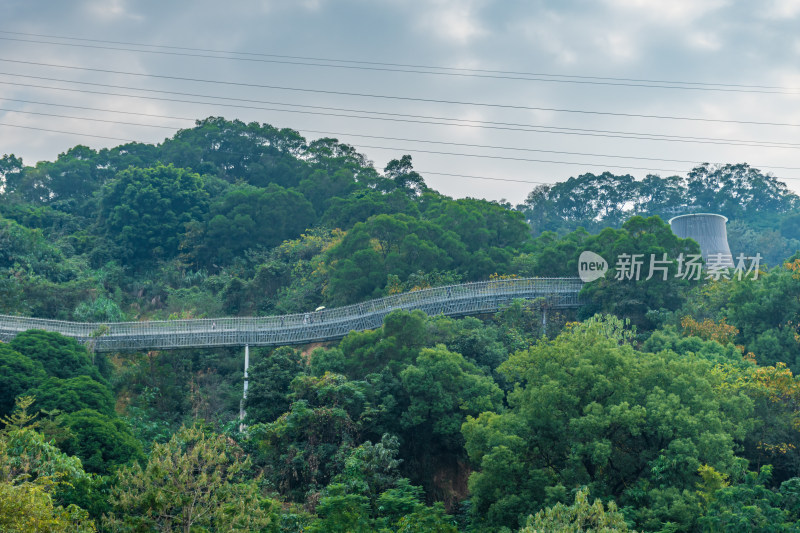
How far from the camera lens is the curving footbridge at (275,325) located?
30.9m

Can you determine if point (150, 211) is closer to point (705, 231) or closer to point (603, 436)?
point (705, 231)

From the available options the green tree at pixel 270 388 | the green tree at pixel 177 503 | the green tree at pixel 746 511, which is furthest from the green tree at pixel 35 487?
the green tree at pixel 746 511

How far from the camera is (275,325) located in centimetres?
3197

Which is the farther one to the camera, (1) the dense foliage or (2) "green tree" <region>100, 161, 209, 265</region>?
(2) "green tree" <region>100, 161, 209, 265</region>

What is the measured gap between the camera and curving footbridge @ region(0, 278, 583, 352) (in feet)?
102

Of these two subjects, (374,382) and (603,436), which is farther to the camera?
(374,382)

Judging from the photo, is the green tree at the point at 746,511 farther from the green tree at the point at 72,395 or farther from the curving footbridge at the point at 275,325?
the curving footbridge at the point at 275,325

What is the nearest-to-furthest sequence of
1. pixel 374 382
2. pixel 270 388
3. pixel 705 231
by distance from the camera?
pixel 374 382
pixel 270 388
pixel 705 231

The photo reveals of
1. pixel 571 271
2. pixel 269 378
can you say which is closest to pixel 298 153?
pixel 571 271

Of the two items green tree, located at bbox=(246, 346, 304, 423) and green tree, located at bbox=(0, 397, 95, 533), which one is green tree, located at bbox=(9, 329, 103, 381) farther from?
green tree, located at bbox=(0, 397, 95, 533)

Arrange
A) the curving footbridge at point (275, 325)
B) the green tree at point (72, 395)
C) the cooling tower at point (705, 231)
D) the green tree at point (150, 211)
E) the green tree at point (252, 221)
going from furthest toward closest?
the green tree at point (150, 211) → the green tree at point (252, 221) → the cooling tower at point (705, 231) → the curving footbridge at point (275, 325) → the green tree at point (72, 395)

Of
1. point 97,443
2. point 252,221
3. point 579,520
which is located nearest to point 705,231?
point 252,221

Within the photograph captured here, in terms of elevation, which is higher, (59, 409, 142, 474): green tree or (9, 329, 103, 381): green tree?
(9, 329, 103, 381): green tree

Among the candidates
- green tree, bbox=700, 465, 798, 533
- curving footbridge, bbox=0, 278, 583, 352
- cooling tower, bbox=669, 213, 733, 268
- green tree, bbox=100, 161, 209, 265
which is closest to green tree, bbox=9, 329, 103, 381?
curving footbridge, bbox=0, 278, 583, 352
